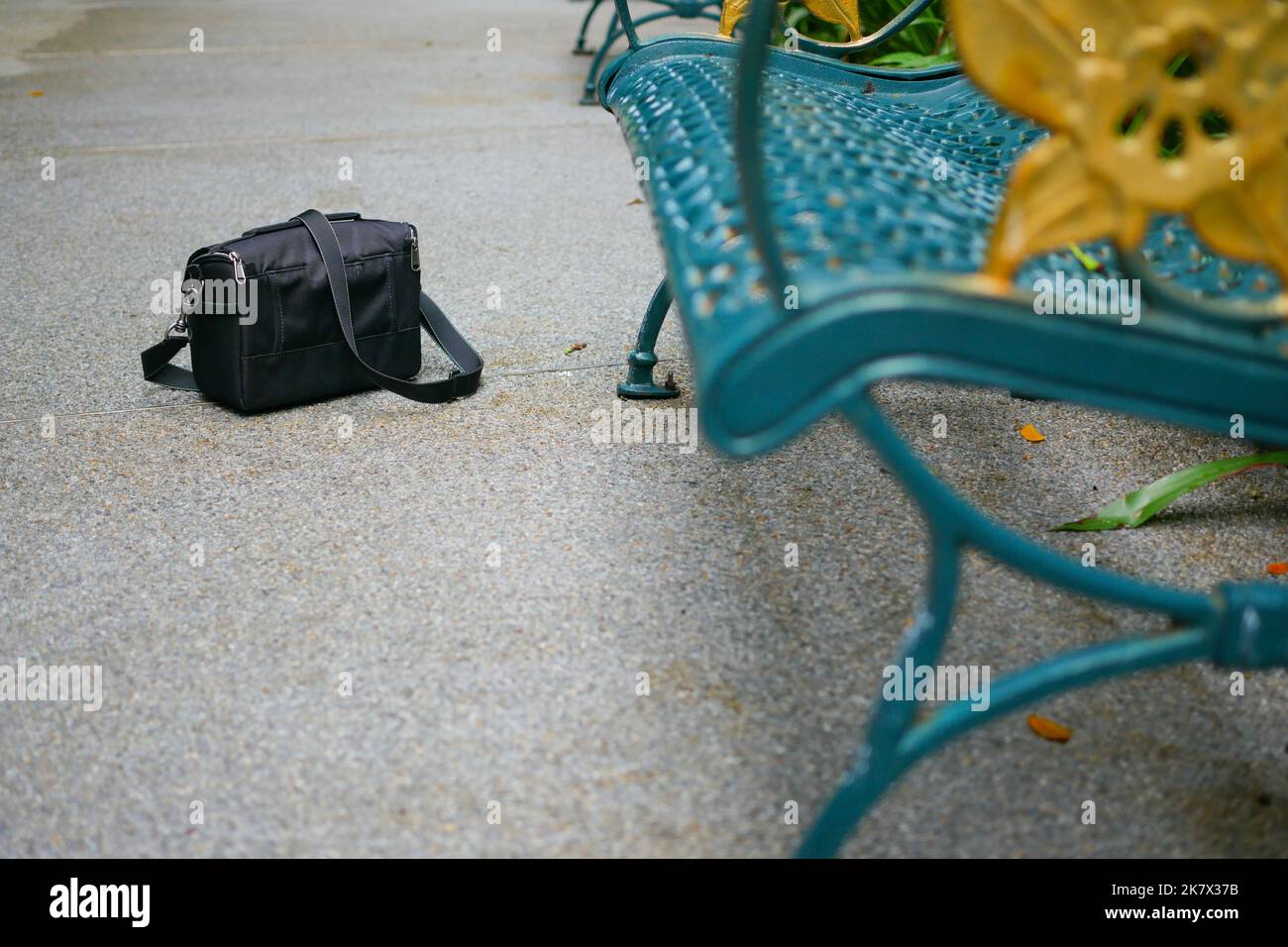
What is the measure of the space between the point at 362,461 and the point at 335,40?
488 cm

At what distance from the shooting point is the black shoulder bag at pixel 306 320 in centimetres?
214

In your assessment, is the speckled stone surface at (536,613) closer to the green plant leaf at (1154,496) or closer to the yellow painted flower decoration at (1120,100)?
the green plant leaf at (1154,496)

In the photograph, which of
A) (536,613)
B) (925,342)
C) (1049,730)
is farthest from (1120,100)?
(536,613)

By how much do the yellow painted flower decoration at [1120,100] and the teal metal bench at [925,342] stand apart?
0.11 feet

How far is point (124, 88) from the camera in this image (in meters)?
5.07

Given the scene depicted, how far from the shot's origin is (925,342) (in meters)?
0.93

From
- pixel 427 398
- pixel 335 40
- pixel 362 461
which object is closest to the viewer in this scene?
pixel 362 461

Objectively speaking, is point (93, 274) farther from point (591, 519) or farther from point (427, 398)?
point (591, 519)

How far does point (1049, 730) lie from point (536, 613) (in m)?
0.70

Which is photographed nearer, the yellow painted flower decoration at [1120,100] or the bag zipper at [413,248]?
the yellow painted flower decoration at [1120,100]

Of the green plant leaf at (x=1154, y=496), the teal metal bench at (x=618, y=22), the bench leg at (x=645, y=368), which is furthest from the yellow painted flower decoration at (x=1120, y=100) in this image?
the teal metal bench at (x=618, y=22)

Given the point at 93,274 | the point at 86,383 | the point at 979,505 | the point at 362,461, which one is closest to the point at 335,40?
the point at 93,274

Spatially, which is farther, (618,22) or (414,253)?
(618,22)

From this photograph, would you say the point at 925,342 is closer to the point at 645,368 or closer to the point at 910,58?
the point at 645,368
